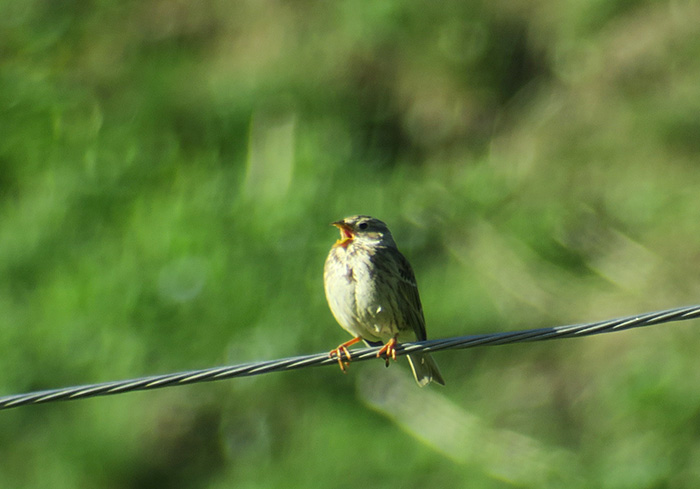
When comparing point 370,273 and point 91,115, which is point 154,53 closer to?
point 91,115

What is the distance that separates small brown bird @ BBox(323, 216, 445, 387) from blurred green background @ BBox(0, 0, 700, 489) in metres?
2.87

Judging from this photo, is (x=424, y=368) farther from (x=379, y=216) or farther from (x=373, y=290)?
(x=379, y=216)

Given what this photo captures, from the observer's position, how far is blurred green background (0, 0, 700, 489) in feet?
29.0

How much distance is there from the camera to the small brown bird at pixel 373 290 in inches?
221

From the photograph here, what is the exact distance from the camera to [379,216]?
9.92m

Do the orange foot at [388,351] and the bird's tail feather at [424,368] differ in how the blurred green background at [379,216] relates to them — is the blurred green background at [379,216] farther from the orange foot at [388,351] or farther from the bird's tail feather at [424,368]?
the orange foot at [388,351]

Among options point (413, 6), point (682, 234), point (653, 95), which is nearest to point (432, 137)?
point (413, 6)

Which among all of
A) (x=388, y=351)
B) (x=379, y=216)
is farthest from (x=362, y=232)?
(x=379, y=216)

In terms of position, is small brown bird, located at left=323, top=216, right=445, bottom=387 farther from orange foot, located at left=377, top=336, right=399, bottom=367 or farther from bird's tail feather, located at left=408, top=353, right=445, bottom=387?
orange foot, located at left=377, top=336, right=399, bottom=367

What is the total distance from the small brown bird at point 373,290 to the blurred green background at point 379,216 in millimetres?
2875

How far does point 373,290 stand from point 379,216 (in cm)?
437

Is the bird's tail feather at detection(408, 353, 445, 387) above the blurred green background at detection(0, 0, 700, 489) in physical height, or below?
below

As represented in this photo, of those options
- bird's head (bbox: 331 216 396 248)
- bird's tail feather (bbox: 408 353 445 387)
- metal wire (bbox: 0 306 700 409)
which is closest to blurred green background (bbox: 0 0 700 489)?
bird's tail feather (bbox: 408 353 445 387)

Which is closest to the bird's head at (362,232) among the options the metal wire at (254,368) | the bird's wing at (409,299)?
the bird's wing at (409,299)
